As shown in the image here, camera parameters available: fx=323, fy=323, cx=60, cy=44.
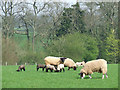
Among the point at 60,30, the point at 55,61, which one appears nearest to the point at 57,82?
the point at 55,61

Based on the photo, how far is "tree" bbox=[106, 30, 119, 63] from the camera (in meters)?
73.4

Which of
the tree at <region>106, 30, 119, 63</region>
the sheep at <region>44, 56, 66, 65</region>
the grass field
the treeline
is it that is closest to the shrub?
the treeline

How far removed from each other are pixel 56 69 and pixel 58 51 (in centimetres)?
3470

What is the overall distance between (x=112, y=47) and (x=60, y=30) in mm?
12803

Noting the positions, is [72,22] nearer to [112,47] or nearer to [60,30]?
[60,30]

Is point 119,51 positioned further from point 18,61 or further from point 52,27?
point 18,61

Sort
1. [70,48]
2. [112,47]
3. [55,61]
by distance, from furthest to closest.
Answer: [112,47], [70,48], [55,61]

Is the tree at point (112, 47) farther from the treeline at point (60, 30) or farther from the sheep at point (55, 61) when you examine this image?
the sheep at point (55, 61)

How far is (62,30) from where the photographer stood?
7662cm

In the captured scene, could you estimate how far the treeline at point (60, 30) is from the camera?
63406mm

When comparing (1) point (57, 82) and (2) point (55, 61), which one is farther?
(2) point (55, 61)

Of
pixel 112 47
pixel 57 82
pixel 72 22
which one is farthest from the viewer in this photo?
pixel 72 22

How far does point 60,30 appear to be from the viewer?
76.3m

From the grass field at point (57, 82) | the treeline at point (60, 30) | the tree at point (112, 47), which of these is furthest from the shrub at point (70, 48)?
the grass field at point (57, 82)
